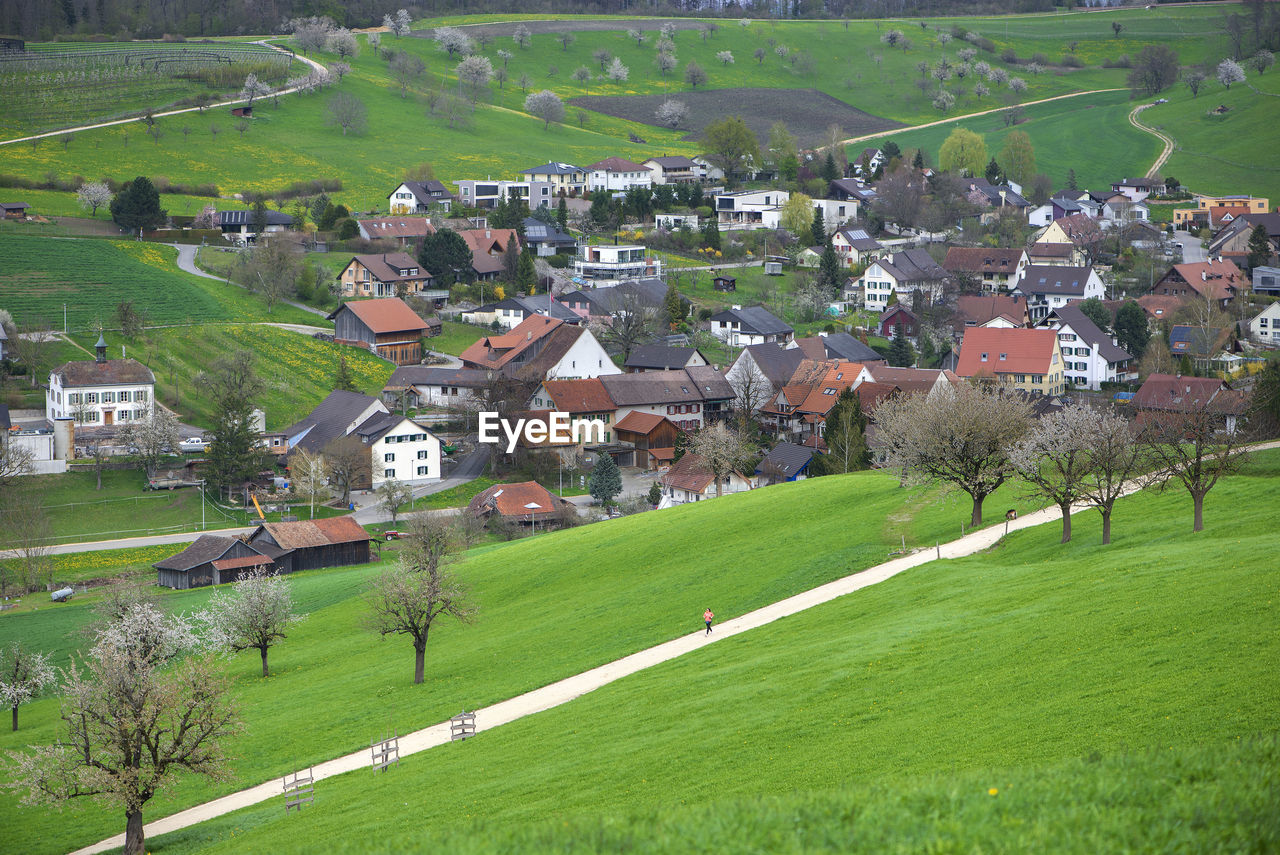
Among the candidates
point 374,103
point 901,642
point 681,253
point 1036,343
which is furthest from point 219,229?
point 901,642

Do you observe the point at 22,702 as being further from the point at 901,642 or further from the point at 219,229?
the point at 219,229

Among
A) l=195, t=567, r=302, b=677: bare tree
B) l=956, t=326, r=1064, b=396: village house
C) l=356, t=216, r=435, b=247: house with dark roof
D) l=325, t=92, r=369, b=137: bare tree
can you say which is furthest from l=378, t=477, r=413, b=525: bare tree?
l=325, t=92, r=369, b=137: bare tree

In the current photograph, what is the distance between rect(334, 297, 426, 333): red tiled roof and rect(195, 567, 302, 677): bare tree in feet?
171

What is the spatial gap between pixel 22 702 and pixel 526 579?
62.6 ft

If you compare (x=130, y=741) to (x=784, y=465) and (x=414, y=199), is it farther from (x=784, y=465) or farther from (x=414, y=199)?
(x=414, y=199)

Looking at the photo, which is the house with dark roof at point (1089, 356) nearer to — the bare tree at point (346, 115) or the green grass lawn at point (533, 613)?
the green grass lawn at point (533, 613)

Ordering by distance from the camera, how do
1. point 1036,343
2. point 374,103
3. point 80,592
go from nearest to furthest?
point 80,592, point 1036,343, point 374,103

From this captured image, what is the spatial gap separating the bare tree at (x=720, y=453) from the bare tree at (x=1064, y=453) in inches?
1121

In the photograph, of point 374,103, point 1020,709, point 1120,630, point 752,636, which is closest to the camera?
point 1020,709

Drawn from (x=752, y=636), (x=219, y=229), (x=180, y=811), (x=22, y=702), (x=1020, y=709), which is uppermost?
(x=219, y=229)

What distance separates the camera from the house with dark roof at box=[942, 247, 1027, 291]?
124 meters

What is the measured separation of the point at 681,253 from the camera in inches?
5103

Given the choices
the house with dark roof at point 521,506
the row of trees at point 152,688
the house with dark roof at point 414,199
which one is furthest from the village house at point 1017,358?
the house with dark roof at point 414,199

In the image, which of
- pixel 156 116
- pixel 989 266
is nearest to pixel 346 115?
pixel 156 116
